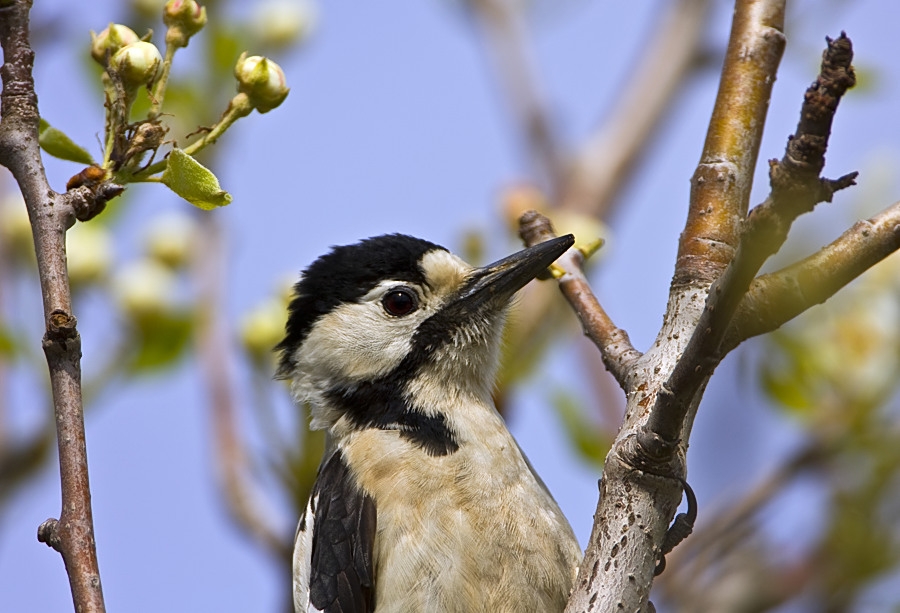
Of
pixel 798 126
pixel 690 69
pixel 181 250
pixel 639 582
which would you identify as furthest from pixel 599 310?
pixel 690 69

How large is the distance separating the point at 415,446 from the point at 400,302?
29.5 inches

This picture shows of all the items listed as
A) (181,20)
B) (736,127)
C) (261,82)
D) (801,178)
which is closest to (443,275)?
(736,127)

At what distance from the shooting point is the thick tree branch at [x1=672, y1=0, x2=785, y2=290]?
10.9 feet

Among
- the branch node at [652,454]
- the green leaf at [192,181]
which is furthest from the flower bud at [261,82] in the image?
the branch node at [652,454]

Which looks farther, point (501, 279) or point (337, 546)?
point (501, 279)

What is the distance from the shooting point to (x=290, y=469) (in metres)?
4.32

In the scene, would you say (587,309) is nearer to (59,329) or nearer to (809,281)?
(809,281)

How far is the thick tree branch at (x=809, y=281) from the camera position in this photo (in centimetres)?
235

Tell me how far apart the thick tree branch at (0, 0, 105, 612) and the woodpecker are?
5.07 feet

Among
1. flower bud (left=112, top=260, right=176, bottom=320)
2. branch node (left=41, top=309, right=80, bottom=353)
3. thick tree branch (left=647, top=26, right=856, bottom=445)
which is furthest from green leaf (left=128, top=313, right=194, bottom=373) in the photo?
thick tree branch (left=647, top=26, right=856, bottom=445)

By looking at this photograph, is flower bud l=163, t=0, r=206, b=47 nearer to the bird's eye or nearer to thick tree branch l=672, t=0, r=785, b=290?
thick tree branch l=672, t=0, r=785, b=290

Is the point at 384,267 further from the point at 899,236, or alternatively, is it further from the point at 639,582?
the point at 899,236

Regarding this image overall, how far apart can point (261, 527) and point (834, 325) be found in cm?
243

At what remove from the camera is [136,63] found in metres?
2.87
